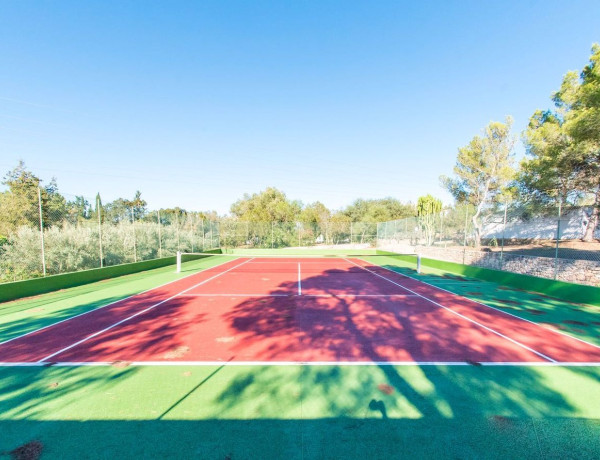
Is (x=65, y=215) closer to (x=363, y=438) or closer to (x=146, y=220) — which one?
(x=146, y=220)

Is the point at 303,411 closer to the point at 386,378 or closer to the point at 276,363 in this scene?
the point at 276,363

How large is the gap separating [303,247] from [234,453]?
102ft

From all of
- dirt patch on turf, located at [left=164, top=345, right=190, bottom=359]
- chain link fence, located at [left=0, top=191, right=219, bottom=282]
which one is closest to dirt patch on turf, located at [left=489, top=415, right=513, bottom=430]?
dirt patch on turf, located at [left=164, top=345, right=190, bottom=359]

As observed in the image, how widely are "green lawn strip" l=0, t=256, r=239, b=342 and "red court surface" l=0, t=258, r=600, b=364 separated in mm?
644

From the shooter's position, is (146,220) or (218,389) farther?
(146,220)

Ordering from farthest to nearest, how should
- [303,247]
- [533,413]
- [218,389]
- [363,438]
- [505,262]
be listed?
[303,247], [505,262], [218,389], [533,413], [363,438]

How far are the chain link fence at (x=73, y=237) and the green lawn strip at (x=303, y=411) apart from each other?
9.12m

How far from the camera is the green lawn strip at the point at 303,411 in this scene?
10.1ft

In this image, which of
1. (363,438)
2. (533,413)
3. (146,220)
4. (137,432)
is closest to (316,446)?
(363,438)

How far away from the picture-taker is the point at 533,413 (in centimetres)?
370

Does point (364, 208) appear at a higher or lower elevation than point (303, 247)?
higher

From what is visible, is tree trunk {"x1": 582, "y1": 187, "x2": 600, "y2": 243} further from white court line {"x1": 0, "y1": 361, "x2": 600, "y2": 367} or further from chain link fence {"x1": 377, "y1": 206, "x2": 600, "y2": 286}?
white court line {"x1": 0, "y1": 361, "x2": 600, "y2": 367}

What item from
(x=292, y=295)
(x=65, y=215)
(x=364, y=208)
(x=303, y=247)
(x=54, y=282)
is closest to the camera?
(x=292, y=295)

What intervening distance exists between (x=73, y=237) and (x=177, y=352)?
11.6 m
